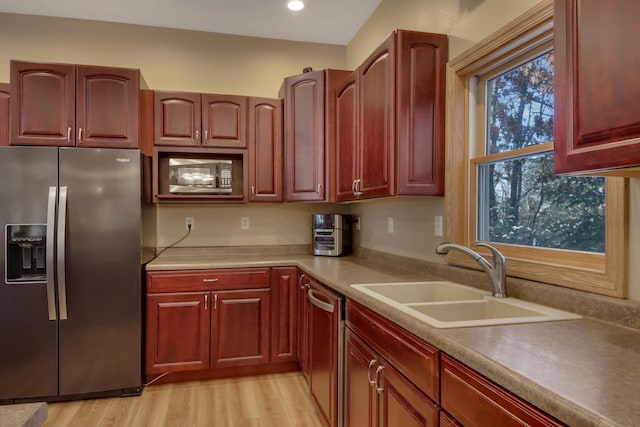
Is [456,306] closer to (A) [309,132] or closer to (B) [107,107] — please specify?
(A) [309,132]

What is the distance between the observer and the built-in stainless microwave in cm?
325

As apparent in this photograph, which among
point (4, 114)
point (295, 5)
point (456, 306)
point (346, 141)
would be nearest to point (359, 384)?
point (456, 306)

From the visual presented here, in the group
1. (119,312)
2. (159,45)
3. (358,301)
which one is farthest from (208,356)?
(159,45)

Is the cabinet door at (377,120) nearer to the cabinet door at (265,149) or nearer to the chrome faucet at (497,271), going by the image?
the chrome faucet at (497,271)

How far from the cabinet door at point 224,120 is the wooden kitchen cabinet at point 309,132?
0.35 meters

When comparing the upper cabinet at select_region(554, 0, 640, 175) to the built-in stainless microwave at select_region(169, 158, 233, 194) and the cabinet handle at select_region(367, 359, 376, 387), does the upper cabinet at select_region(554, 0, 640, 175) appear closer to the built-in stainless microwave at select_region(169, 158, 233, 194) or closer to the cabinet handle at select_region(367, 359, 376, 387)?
the cabinet handle at select_region(367, 359, 376, 387)

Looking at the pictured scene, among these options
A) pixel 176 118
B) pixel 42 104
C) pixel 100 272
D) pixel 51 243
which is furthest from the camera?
pixel 176 118

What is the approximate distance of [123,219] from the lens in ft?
9.01

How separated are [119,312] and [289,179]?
1531 mm

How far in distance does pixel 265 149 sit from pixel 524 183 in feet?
6.69

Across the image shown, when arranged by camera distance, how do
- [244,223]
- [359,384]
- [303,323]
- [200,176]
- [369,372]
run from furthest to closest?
[244,223]
[200,176]
[303,323]
[359,384]
[369,372]

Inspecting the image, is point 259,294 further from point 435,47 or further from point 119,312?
point 435,47

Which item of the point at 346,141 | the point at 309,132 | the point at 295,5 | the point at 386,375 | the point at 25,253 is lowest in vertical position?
the point at 386,375

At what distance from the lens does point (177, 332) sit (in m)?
2.93
